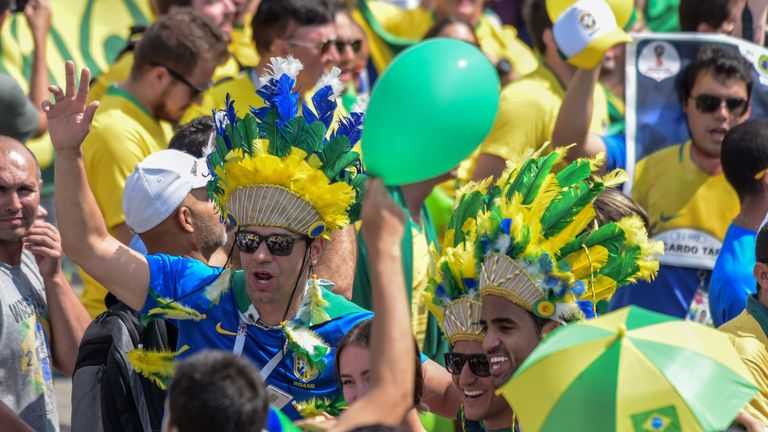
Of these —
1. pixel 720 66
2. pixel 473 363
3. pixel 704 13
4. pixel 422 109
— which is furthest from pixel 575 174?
pixel 704 13

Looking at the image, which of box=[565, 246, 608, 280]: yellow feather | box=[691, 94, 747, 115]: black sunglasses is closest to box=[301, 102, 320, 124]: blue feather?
box=[565, 246, 608, 280]: yellow feather

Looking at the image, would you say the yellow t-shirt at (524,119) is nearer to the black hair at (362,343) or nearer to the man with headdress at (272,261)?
the man with headdress at (272,261)

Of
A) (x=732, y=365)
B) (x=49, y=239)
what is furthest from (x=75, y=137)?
(x=732, y=365)

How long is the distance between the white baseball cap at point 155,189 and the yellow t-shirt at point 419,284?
1.06 meters

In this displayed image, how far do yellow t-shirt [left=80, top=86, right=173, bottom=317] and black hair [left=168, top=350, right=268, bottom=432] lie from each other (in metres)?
2.95

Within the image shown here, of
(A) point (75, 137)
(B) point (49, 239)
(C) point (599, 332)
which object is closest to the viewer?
(C) point (599, 332)

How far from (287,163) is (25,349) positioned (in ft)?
3.94

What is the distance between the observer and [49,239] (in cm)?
470

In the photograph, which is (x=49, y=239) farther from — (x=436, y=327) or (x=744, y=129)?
(x=744, y=129)

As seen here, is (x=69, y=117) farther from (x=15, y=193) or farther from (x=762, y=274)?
(x=762, y=274)

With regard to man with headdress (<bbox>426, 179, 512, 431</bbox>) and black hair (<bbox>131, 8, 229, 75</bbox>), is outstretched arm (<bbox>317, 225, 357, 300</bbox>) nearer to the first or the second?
man with headdress (<bbox>426, 179, 512, 431</bbox>)

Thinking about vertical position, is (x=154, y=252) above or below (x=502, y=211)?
below

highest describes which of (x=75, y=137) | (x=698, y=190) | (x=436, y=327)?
(x=75, y=137)

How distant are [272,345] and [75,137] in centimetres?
91
